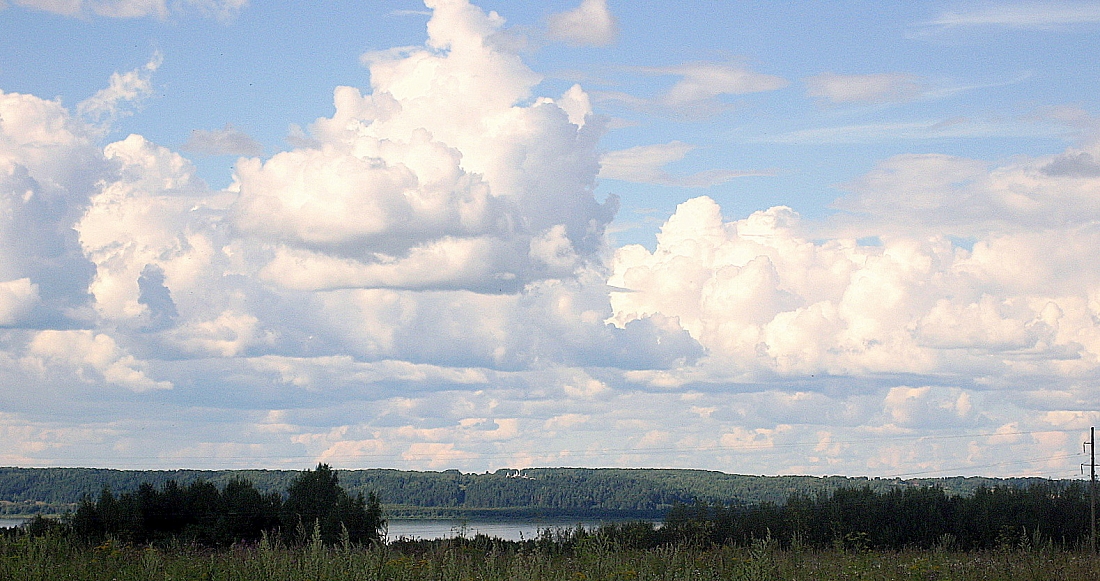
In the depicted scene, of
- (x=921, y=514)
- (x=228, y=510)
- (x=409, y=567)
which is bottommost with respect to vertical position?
(x=921, y=514)

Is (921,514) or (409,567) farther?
(921,514)

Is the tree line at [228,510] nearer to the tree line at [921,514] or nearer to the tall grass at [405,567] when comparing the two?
the tree line at [921,514]

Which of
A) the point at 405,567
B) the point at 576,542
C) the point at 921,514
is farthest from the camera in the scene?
the point at 921,514

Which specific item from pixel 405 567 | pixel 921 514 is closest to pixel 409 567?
pixel 405 567

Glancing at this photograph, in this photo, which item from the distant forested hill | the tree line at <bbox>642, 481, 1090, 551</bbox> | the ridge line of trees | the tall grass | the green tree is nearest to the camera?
the tall grass

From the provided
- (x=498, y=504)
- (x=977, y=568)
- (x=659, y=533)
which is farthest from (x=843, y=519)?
(x=498, y=504)

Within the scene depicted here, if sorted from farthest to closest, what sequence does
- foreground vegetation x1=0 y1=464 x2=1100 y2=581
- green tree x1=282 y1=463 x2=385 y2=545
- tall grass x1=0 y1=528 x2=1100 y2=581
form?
green tree x1=282 y1=463 x2=385 y2=545
foreground vegetation x1=0 y1=464 x2=1100 y2=581
tall grass x1=0 y1=528 x2=1100 y2=581

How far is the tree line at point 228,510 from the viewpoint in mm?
51781

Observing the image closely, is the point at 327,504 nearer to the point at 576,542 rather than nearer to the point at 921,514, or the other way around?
the point at 921,514

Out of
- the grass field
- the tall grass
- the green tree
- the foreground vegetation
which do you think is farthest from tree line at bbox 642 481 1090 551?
the tall grass

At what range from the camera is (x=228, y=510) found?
2175 inches

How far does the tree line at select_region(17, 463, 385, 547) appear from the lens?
51.8 metres

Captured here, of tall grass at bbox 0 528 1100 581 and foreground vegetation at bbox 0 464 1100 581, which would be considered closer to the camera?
tall grass at bbox 0 528 1100 581

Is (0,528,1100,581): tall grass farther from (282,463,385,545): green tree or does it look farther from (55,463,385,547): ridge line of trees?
(282,463,385,545): green tree
